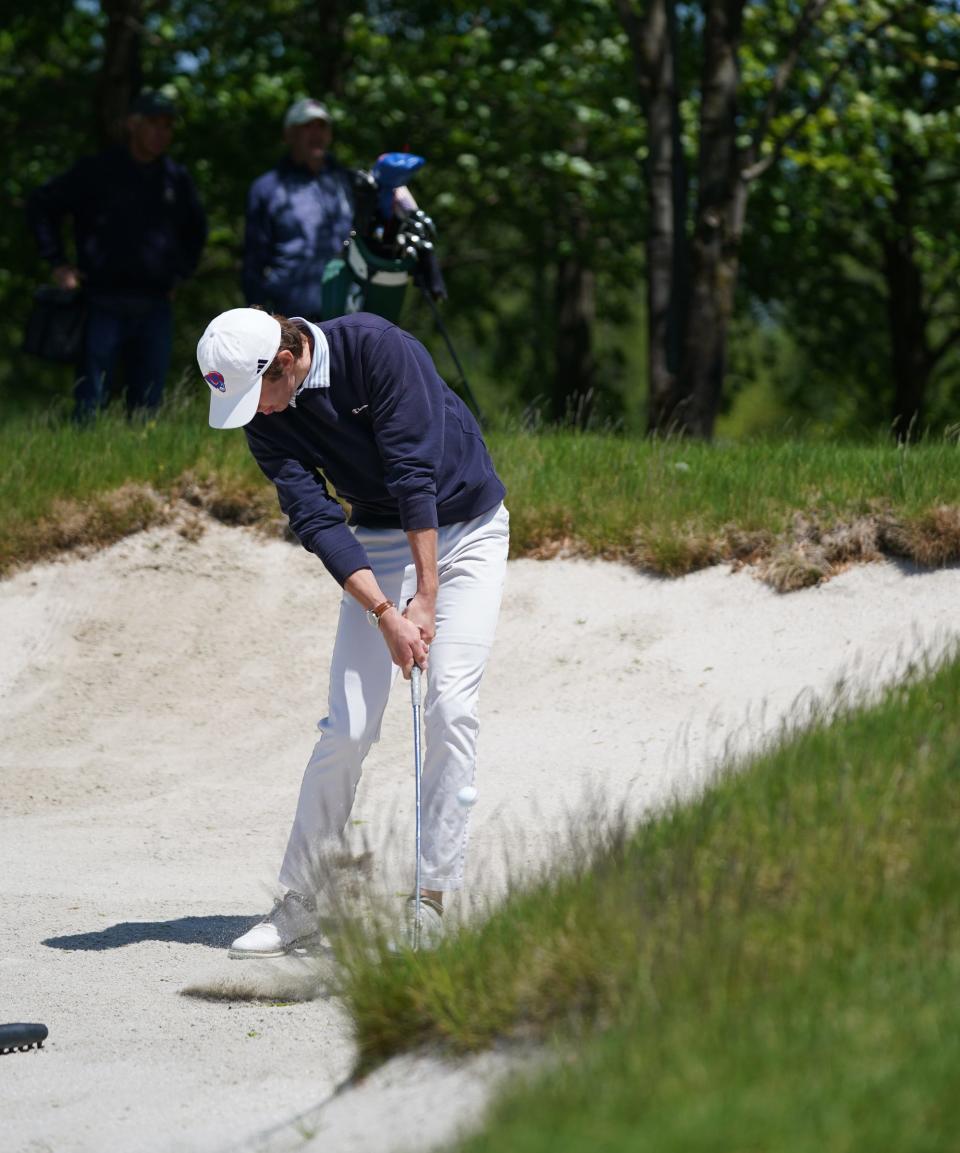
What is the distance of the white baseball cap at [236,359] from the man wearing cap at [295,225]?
5.23 m

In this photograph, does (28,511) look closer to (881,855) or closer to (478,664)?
(478,664)

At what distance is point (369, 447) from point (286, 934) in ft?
5.14

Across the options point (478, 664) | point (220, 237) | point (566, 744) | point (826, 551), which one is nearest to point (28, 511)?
point (566, 744)

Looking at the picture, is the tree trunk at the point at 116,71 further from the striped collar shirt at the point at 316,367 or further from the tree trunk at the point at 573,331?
the striped collar shirt at the point at 316,367

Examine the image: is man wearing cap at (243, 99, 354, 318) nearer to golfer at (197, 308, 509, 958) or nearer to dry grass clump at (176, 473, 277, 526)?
dry grass clump at (176, 473, 277, 526)

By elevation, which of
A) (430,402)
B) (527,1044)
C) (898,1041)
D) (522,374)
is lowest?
(522,374)

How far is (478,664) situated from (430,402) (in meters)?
0.84

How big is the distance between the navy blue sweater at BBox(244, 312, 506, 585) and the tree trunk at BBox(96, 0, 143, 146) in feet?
37.2

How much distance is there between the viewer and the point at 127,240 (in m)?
9.98

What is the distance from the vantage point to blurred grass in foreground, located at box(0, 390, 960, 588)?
27.0ft

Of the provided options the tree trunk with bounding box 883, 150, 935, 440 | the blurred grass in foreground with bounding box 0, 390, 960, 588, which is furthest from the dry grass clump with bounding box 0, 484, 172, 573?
the tree trunk with bounding box 883, 150, 935, 440

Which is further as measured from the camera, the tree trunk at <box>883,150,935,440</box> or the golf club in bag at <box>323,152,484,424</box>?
the tree trunk at <box>883,150,935,440</box>

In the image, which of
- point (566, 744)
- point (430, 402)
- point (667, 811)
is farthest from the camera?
point (566, 744)

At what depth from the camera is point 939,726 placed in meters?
4.44
